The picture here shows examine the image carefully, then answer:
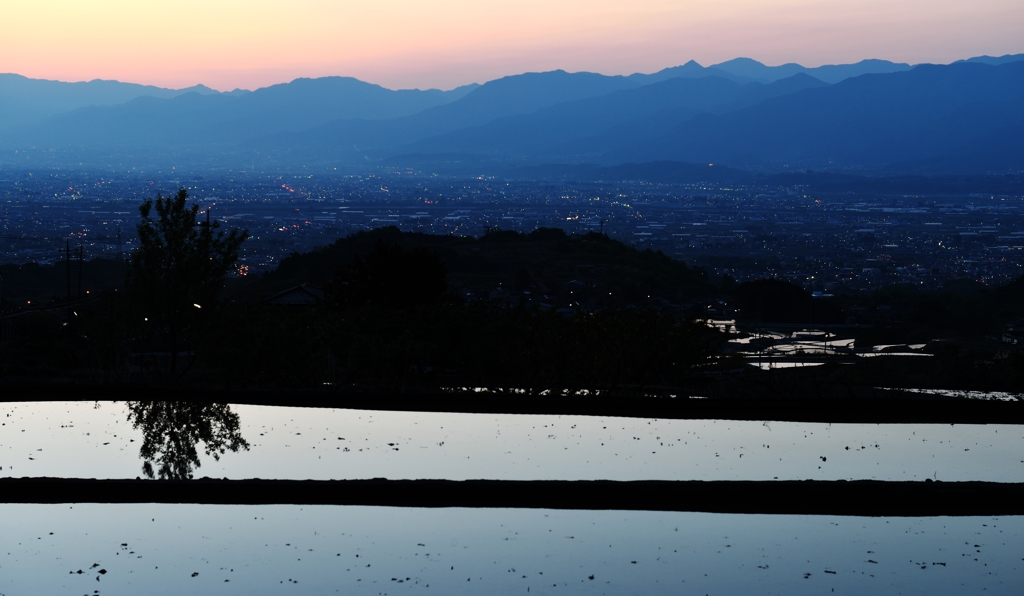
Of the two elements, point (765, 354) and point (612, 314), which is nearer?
point (612, 314)

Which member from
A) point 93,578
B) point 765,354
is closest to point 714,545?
point 93,578

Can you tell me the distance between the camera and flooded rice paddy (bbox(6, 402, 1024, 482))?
9.92 metres

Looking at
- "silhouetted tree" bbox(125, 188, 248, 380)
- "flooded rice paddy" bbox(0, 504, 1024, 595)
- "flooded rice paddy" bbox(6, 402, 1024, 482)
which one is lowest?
"flooded rice paddy" bbox(6, 402, 1024, 482)


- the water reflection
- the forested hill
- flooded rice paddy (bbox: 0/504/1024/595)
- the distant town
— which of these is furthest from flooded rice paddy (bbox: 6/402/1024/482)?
the distant town

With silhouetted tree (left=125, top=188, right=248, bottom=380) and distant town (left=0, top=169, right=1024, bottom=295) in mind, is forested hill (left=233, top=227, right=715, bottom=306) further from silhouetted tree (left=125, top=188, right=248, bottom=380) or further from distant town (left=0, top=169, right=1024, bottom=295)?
silhouetted tree (left=125, top=188, right=248, bottom=380)

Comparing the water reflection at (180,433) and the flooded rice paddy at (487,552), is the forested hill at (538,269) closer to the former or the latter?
the water reflection at (180,433)

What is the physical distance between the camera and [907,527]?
329 inches

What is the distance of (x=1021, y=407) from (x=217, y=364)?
1155cm

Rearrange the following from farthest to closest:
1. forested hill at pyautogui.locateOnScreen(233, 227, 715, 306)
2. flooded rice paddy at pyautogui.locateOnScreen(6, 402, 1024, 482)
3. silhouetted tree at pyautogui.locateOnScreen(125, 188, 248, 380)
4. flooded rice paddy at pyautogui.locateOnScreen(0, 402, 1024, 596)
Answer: forested hill at pyautogui.locateOnScreen(233, 227, 715, 306) < silhouetted tree at pyautogui.locateOnScreen(125, 188, 248, 380) < flooded rice paddy at pyautogui.locateOnScreen(6, 402, 1024, 482) < flooded rice paddy at pyautogui.locateOnScreen(0, 402, 1024, 596)

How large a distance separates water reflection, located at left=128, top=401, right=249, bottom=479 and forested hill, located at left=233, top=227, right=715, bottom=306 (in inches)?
1365

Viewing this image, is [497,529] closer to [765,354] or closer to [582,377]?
[582,377]

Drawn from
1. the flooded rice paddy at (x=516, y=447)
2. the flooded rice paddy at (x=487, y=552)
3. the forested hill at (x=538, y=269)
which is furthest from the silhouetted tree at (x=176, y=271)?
the forested hill at (x=538, y=269)

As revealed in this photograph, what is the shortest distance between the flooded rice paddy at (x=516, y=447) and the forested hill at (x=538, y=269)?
115 ft

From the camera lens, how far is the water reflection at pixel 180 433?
1007 cm
